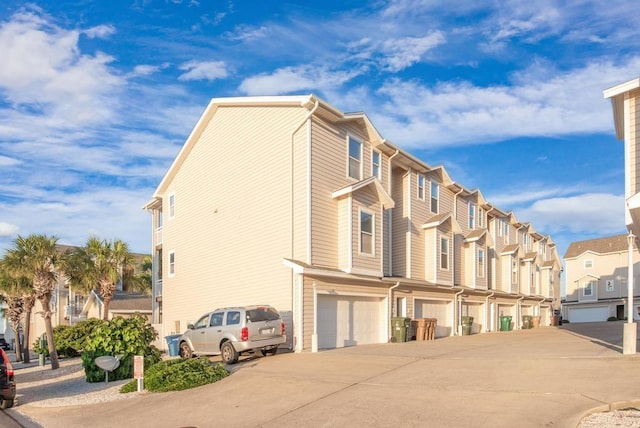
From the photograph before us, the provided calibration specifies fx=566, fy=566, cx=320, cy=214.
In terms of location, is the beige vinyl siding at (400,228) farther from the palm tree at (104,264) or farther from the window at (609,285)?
the window at (609,285)

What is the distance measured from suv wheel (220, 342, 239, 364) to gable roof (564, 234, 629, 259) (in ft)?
172

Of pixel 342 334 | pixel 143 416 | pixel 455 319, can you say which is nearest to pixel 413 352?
pixel 342 334

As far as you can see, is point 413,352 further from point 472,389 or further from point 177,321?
point 177,321

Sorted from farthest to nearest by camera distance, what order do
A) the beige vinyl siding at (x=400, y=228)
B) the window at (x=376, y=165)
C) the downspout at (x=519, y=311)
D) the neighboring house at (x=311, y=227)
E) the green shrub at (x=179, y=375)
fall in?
the downspout at (x=519, y=311)
the beige vinyl siding at (x=400, y=228)
the window at (x=376, y=165)
the neighboring house at (x=311, y=227)
the green shrub at (x=179, y=375)

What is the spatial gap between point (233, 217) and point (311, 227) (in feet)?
16.4

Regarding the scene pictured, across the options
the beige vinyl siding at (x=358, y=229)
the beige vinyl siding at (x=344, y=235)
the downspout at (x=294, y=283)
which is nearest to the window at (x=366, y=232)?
the beige vinyl siding at (x=358, y=229)

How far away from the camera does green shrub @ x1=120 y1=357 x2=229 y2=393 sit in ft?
42.8

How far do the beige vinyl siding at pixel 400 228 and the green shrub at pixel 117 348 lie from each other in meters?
12.6

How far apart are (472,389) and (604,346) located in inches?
349

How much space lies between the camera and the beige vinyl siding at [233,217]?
20.8m

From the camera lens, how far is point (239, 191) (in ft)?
75.8

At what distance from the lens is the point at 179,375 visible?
13.3 meters

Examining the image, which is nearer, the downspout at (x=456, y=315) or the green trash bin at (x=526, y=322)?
the downspout at (x=456, y=315)

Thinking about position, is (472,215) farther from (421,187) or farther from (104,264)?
(104,264)
